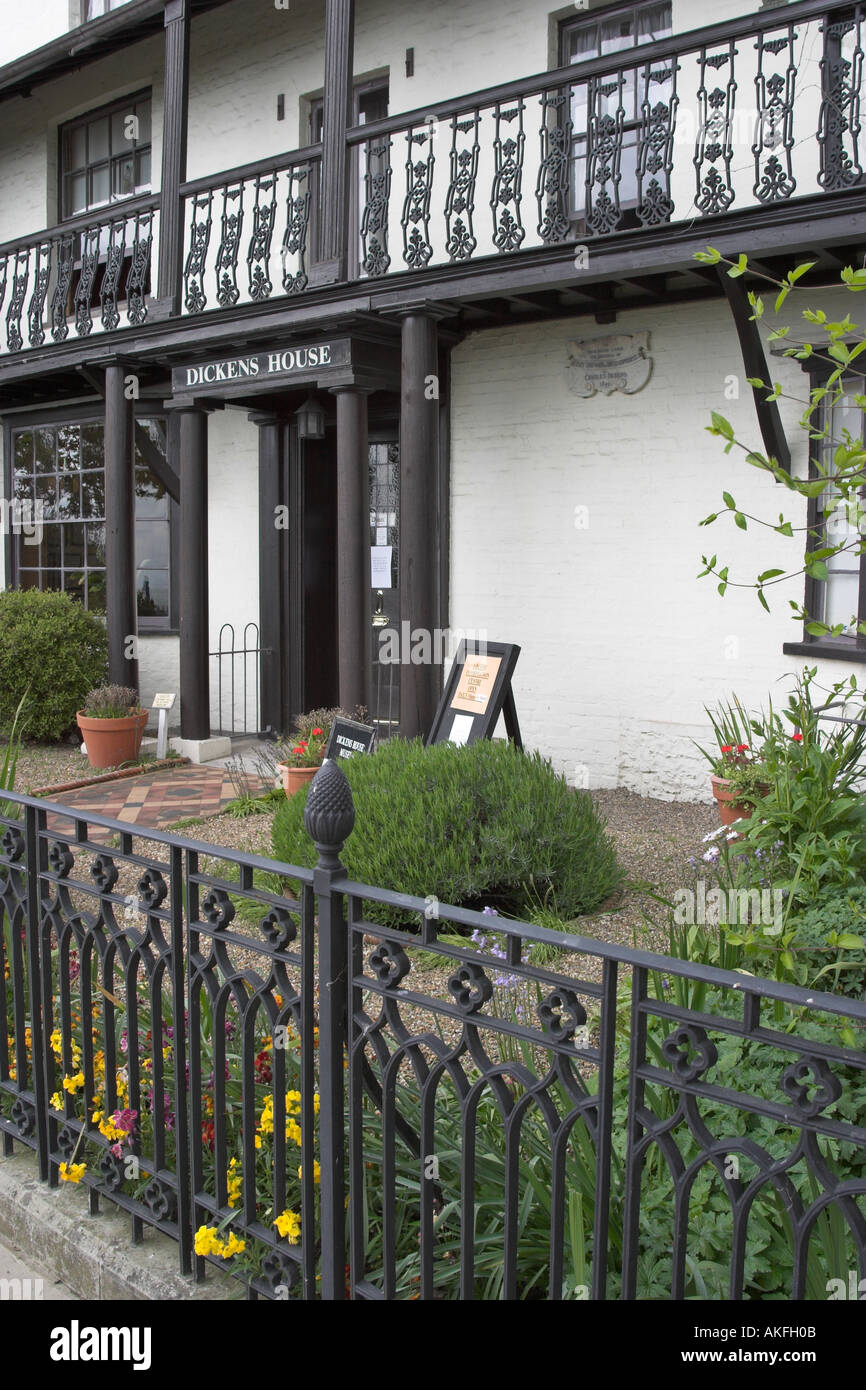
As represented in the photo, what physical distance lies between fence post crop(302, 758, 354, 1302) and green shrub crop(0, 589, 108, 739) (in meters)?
8.11

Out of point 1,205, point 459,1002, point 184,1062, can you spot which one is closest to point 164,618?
point 1,205

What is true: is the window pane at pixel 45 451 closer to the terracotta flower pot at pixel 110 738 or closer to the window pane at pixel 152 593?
the window pane at pixel 152 593

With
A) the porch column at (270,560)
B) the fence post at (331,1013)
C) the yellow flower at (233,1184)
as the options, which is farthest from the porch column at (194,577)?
the fence post at (331,1013)

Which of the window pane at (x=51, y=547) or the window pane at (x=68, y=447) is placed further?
the window pane at (x=51, y=547)

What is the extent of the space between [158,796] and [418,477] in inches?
117

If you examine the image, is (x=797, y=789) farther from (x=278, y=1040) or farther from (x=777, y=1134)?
(x=278, y=1040)

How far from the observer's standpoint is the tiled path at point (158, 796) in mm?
7387

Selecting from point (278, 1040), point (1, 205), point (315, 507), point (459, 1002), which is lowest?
point (278, 1040)

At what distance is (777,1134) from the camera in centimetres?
234

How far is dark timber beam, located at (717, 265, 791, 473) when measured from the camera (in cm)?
656

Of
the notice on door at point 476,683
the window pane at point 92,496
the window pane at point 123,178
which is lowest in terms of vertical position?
the notice on door at point 476,683

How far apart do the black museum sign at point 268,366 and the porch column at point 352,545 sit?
0.25 meters

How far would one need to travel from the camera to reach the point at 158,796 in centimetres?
811

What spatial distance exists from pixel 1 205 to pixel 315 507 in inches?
244
